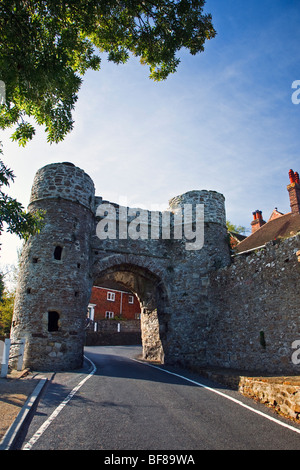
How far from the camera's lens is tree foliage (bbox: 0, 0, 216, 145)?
7012 millimetres

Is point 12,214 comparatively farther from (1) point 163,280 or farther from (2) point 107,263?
(1) point 163,280

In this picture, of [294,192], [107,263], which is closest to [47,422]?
[107,263]

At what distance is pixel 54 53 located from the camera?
23.8ft

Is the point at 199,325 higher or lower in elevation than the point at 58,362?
higher

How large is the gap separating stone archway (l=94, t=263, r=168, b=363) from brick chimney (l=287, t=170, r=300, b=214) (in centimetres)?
1273

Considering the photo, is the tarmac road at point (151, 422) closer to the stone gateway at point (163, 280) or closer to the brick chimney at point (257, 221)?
the stone gateway at point (163, 280)

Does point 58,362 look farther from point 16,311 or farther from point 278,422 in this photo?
point 278,422

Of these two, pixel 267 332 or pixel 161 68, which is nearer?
pixel 161 68

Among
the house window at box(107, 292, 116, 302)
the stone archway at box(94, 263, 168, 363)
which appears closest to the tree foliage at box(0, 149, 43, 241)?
the stone archway at box(94, 263, 168, 363)

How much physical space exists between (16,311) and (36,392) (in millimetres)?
7028

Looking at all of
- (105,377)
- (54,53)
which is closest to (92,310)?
(105,377)

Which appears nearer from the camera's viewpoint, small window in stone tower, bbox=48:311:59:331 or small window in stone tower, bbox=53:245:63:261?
small window in stone tower, bbox=48:311:59:331

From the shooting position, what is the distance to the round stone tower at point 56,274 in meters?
13.0

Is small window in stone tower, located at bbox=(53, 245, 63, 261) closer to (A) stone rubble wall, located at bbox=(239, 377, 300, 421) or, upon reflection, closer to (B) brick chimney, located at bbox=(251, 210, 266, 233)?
(A) stone rubble wall, located at bbox=(239, 377, 300, 421)
